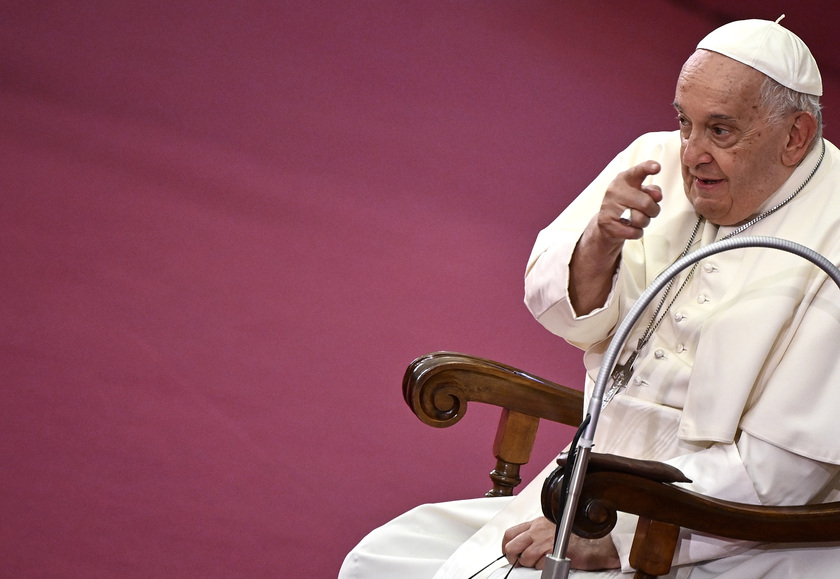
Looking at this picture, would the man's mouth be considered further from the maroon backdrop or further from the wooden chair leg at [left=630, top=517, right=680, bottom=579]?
the maroon backdrop

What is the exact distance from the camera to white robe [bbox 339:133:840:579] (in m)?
1.80

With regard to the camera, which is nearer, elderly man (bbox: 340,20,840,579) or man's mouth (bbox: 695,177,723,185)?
elderly man (bbox: 340,20,840,579)

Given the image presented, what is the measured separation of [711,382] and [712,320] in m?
0.15

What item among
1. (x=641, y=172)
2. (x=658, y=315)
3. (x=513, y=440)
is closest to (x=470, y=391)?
(x=513, y=440)

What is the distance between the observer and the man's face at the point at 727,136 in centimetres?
193

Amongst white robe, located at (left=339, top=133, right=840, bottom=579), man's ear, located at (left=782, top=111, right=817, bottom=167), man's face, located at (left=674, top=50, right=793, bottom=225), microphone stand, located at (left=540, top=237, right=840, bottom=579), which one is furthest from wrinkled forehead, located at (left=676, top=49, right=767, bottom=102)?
microphone stand, located at (left=540, top=237, right=840, bottom=579)

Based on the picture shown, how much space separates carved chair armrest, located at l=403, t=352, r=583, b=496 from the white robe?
3.0 inches

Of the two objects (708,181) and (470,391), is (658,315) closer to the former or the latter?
(708,181)

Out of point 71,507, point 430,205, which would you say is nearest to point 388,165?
point 430,205

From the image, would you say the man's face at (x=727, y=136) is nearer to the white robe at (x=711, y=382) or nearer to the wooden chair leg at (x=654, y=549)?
the white robe at (x=711, y=382)

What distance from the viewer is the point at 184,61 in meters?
4.91

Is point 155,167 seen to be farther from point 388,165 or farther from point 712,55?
point 712,55

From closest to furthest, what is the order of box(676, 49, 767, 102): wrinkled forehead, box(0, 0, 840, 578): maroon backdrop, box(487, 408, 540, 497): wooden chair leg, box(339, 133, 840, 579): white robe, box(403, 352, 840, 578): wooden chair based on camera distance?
box(403, 352, 840, 578): wooden chair → box(339, 133, 840, 579): white robe → box(676, 49, 767, 102): wrinkled forehead → box(487, 408, 540, 497): wooden chair leg → box(0, 0, 840, 578): maroon backdrop

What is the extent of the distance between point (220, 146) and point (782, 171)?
134 inches
